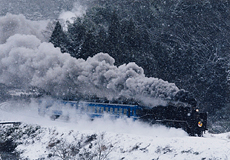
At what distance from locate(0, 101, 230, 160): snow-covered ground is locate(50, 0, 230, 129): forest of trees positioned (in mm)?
21768

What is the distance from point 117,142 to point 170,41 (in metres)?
42.7

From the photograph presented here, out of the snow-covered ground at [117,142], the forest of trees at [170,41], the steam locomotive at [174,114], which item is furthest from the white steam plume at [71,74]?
the forest of trees at [170,41]

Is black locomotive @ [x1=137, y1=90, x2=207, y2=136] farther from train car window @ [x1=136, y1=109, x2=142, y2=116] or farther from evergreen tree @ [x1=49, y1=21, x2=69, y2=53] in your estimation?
evergreen tree @ [x1=49, y1=21, x2=69, y2=53]

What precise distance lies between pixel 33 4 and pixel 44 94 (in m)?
81.0

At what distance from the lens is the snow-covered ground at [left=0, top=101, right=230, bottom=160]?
1725 centimetres

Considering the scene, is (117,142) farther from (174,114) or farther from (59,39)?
(59,39)

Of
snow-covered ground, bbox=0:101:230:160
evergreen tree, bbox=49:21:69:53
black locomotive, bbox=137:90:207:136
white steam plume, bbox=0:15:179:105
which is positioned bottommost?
snow-covered ground, bbox=0:101:230:160

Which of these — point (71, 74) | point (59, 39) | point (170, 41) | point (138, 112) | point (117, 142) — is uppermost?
point (170, 41)

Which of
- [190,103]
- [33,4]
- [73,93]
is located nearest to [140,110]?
[190,103]

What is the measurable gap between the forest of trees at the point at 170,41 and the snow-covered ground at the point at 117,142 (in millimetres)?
21768

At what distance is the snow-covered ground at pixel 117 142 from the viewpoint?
1725 centimetres

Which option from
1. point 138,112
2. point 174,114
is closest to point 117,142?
point 138,112

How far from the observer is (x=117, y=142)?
21344 millimetres

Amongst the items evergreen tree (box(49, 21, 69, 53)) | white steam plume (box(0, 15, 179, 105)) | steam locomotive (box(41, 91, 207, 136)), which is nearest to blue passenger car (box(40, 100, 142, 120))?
steam locomotive (box(41, 91, 207, 136))
